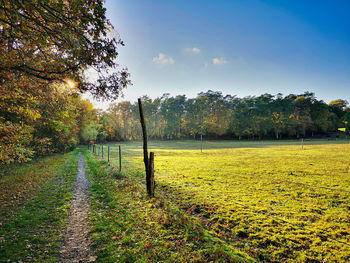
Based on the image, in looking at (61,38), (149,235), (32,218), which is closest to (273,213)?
(149,235)

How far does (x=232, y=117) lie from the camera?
6819cm

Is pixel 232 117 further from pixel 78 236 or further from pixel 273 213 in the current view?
pixel 78 236

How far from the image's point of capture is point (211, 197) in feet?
22.4

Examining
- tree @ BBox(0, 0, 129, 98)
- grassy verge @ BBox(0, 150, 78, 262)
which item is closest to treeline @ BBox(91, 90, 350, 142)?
grassy verge @ BBox(0, 150, 78, 262)

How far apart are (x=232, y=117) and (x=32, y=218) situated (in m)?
70.2

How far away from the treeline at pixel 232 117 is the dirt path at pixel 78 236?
201 ft

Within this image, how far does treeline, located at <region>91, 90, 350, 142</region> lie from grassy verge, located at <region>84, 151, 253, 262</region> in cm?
6216

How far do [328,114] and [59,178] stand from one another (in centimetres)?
9863

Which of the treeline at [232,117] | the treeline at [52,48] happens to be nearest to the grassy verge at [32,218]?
the treeline at [52,48]

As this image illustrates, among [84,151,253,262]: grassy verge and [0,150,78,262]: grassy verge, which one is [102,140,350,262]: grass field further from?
[0,150,78,262]: grassy verge

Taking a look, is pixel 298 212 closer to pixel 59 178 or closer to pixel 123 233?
pixel 123 233

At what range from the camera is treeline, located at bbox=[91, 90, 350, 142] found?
66375mm

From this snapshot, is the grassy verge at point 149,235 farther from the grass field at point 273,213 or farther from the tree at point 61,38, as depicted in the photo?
the tree at point 61,38

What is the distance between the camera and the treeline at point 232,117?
6638 cm
